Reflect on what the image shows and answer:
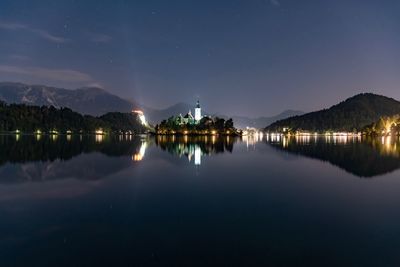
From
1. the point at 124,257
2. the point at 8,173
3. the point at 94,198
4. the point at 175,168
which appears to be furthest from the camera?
the point at 175,168

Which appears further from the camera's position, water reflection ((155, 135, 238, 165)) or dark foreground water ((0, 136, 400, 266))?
water reflection ((155, 135, 238, 165))

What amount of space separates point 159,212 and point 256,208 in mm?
5347

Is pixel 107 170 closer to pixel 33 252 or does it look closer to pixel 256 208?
pixel 256 208

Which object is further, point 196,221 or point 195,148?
point 195,148

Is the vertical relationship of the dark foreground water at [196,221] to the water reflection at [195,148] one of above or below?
below

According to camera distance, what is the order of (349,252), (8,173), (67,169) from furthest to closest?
A: (67,169) < (8,173) < (349,252)

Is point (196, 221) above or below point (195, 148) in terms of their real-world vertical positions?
below

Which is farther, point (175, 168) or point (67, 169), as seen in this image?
point (175, 168)

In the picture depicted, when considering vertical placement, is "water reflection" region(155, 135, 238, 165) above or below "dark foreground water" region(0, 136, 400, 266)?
above

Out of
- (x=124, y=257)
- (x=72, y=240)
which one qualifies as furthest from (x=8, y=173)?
(x=124, y=257)

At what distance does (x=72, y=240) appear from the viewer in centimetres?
1431

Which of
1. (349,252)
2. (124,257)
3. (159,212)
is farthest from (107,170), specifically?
(349,252)

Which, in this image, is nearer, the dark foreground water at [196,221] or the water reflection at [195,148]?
the dark foreground water at [196,221]

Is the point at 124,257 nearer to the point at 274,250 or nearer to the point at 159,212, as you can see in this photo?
the point at 274,250
